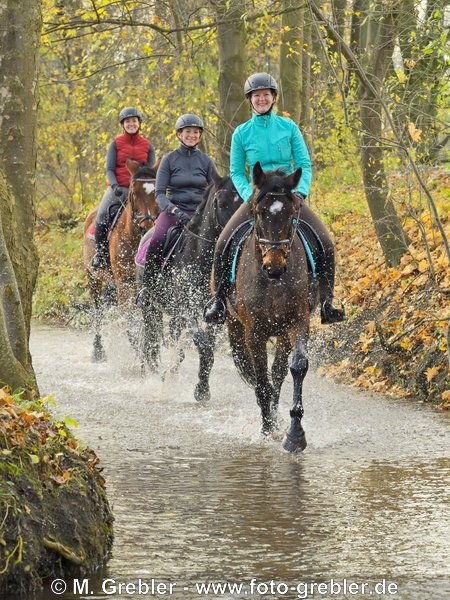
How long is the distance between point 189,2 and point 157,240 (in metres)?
10.0

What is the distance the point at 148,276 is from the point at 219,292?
426 cm

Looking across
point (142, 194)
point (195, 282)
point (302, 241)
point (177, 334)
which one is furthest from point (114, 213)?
point (302, 241)

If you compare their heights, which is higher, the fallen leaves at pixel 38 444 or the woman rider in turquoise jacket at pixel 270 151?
the woman rider in turquoise jacket at pixel 270 151

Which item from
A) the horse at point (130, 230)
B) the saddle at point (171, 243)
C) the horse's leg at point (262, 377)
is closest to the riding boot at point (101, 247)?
the horse at point (130, 230)

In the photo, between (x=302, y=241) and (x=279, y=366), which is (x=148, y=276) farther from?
(x=302, y=241)

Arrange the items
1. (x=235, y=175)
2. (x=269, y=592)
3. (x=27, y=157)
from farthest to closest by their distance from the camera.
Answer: (x=235, y=175)
(x=27, y=157)
(x=269, y=592)

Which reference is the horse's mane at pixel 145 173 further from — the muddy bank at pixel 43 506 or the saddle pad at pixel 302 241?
the muddy bank at pixel 43 506

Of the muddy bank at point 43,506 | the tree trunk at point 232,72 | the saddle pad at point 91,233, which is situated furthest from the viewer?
the tree trunk at point 232,72

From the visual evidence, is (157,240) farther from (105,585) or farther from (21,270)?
(105,585)

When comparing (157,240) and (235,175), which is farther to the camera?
(157,240)

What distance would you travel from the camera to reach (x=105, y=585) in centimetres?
624

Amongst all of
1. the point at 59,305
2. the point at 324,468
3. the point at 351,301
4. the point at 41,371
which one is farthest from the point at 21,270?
the point at 59,305

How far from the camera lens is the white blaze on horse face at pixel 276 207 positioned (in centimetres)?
1020

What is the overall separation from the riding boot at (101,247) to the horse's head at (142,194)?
4.92 feet
